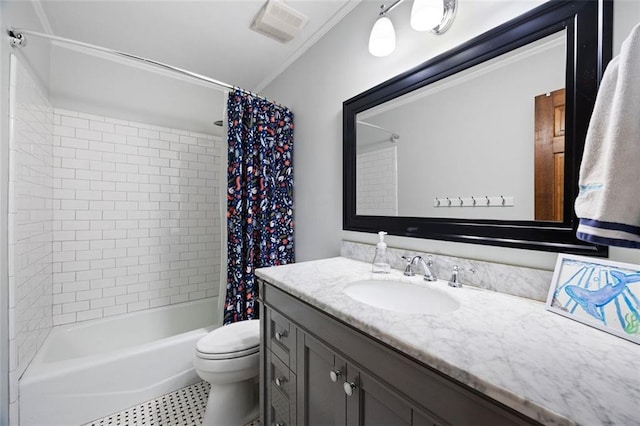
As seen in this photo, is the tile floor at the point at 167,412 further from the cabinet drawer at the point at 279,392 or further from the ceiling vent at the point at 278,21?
the ceiling vent at the point at 278,21

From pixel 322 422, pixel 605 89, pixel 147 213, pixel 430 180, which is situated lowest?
pixel 322 422

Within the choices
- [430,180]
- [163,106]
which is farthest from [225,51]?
[430,180]

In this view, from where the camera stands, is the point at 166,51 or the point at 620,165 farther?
the point at 166,51

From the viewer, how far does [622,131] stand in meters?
0.53

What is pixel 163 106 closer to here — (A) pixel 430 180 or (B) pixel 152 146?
(B) pixel 152 146

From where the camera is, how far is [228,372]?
4.43 ft

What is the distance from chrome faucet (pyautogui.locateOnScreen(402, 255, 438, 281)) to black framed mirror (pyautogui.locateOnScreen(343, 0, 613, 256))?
0.12 metres

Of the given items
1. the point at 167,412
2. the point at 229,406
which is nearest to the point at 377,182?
the point at 229,406

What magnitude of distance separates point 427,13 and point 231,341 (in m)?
1.84

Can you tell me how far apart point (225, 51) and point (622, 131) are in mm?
2312

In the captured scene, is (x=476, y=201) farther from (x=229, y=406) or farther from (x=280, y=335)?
(x=229, y=406)

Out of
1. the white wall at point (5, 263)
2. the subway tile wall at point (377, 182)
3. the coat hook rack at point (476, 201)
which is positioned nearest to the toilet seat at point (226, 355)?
the white wall at point (5, 263)

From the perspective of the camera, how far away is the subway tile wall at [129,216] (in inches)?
77.9

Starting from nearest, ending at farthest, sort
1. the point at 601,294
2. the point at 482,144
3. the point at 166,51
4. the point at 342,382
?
1. the point at 601,294
2. the point at 342,382
3. the point at 482,144
4. the point at 166,51
